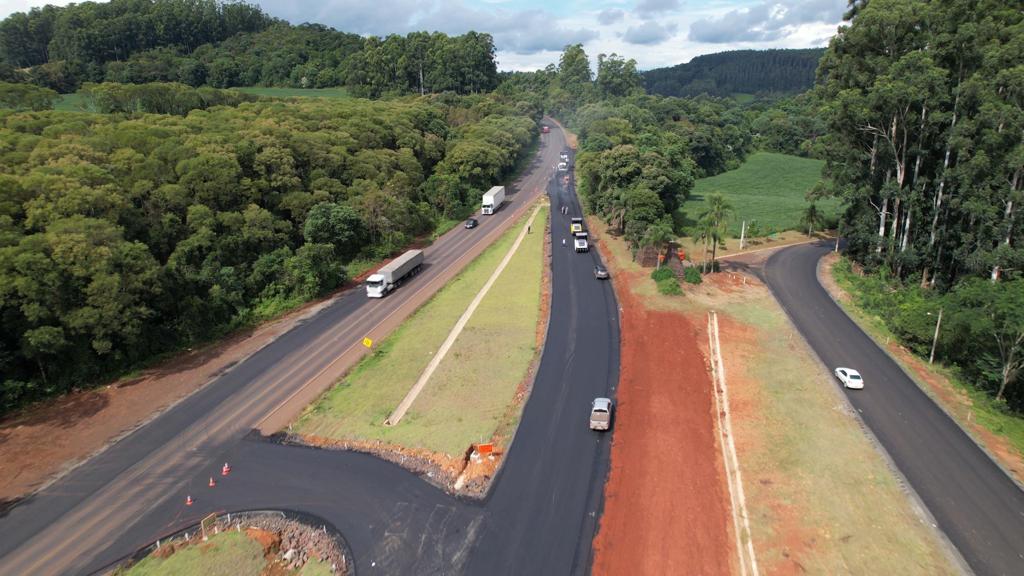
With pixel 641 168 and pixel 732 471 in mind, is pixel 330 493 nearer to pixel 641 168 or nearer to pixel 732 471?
pixel 732 471

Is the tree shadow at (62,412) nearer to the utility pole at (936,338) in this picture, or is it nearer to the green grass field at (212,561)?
the green grass field at (212,561)

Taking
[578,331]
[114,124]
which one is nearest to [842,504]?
[578,331]

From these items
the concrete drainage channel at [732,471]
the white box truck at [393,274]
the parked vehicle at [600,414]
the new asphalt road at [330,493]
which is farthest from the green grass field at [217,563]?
the white box truck at [393,274]

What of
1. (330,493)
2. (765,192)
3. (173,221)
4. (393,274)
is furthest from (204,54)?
(330,493)

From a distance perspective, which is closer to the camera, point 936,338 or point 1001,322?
point 1001,322

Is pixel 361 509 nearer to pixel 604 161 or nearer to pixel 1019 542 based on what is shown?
pixel 1019 542

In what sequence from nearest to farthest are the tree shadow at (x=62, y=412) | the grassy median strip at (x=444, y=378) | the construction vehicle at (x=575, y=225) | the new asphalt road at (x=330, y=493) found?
the new asphalt road at (x=330, y=493), the grassy median strip at (x=444, y=378), the tree shadow at (x=62, y=412), the construction vehicle at (x=575, y=225)
